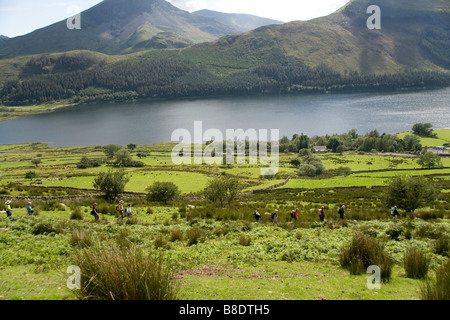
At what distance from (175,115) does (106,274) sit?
19592 centimetres

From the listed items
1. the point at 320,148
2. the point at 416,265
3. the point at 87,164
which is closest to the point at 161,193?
the point at 416,265

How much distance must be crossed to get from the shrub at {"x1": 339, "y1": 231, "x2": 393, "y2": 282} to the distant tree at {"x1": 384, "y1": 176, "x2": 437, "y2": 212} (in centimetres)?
1745

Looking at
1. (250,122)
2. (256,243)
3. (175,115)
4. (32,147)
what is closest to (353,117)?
(250,122)

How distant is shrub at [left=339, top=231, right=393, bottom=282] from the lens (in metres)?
10.1

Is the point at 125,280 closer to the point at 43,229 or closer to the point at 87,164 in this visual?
the point at 43,229

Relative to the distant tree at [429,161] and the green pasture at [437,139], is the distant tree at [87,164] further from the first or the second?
the green pasture at [437,139]

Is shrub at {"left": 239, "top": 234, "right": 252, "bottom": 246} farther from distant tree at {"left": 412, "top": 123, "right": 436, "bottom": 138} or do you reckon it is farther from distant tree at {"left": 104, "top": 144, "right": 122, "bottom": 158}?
distant tree at {"left": 412, "top": 123, "right": 436, "bottom": 138}

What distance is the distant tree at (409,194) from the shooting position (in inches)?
1009

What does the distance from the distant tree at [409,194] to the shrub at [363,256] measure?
17451 millimetres

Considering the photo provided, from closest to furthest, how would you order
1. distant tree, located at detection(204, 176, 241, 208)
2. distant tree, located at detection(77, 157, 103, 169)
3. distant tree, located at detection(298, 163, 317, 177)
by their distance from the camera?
1. distant tree, located at detection(204, 176, 241, 208)
2. distant tree, located at detection(298, 163, 317, 177)
3. distant tree, located at detection(77, 157, 103, 169)

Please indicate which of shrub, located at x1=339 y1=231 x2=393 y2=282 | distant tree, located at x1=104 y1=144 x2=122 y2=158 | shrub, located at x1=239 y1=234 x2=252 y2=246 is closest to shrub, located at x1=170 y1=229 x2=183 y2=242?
shrub, located at x1=239 y1=234 x2=252 y2=246

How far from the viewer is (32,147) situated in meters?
136

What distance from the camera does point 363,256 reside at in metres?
10.8
